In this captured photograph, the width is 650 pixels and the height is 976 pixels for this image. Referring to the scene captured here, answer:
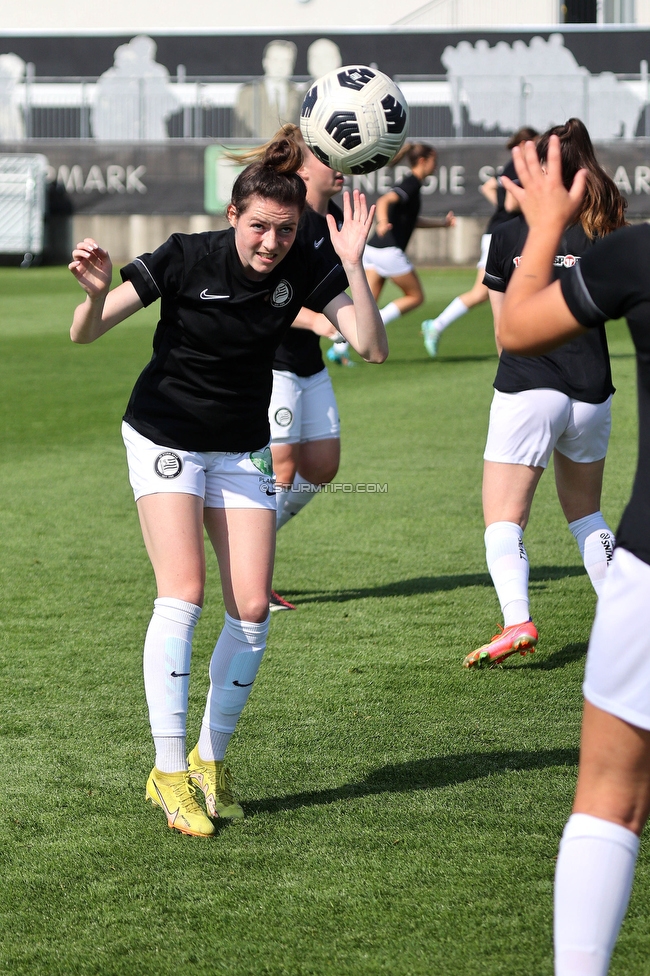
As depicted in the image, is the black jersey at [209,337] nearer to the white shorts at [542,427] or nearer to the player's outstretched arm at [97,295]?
the player's outstretched arm at [97,295]

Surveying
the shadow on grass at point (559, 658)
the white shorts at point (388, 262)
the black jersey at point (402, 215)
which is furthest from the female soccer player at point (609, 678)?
the black jersey at point (402, 215)

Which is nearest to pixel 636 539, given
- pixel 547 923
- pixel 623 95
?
pixel 547 923

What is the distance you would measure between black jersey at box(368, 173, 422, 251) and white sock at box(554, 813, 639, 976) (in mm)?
12479

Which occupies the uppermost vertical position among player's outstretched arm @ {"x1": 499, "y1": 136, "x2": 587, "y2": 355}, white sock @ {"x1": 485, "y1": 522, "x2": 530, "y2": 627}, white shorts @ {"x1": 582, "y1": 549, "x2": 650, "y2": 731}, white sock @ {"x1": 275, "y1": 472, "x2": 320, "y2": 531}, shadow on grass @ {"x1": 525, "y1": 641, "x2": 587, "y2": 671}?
player's outstretched arm @ {"x1": 499, "y1": 136, "x2": 587, "y2": 355}

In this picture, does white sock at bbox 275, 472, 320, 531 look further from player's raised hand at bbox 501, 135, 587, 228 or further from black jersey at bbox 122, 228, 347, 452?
player's raised hand at bbox 501, 135, 587, 228

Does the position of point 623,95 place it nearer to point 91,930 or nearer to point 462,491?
point 462,491

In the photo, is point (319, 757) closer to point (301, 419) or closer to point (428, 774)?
point (428, 774)

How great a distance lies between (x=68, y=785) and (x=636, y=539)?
2.39 m

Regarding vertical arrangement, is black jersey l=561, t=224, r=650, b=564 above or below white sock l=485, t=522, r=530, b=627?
above

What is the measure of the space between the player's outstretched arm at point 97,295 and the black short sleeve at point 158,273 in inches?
1.1

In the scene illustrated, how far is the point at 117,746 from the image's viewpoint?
445 centimetres

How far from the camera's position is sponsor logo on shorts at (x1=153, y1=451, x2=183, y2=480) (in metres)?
3.86

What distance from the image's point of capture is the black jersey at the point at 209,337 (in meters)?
3.87

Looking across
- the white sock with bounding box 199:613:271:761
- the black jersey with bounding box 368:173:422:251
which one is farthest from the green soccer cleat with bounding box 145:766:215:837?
the black jersey with bounding box 368:173:422:251
